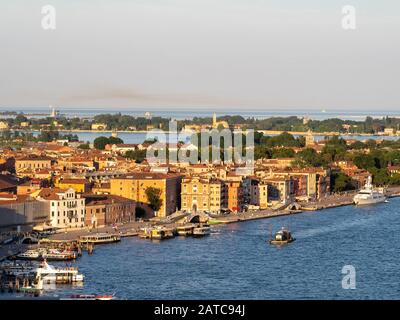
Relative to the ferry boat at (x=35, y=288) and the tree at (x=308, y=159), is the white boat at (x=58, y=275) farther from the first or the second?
A: the tree at (x=308, y=159)

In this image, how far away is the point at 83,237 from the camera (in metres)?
14.8

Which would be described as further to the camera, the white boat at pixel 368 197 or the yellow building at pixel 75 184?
the white boat at pixel 368 197

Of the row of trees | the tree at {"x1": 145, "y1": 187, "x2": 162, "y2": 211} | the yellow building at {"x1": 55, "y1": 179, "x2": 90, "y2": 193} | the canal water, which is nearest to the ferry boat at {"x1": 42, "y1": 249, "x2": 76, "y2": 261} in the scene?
the canal water

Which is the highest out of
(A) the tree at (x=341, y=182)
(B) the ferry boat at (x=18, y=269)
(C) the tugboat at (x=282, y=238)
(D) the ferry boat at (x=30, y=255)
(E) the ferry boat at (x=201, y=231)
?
(B) the ferry boat at (x=18, y=269)

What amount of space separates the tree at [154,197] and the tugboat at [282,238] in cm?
334

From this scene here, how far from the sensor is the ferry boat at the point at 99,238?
14605 millimetres

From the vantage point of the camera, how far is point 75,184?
1872cm

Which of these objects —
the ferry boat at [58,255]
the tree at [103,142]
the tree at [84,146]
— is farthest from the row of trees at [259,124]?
the ferry boat at [58,255]

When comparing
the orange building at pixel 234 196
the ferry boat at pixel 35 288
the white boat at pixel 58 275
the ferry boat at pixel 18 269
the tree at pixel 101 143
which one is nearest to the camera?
the ferry boat at pixel 35 288

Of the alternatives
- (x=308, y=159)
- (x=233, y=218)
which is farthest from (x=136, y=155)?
(x=233, y=218)
